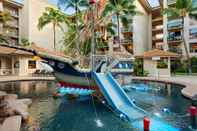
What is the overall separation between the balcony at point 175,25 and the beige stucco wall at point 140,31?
5611 mm

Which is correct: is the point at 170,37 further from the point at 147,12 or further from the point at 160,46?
the point at 147,12

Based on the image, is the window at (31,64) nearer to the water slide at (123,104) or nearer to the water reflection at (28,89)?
the water reflection at (28,89)

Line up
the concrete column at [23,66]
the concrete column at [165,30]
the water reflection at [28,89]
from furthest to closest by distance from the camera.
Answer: the concrete column at [165,30] → the concrete column at [23,66] → the water reflection at [28,89]

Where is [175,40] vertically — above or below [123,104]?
above

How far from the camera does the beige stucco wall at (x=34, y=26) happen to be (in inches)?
1752

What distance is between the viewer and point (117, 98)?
12.1 meters

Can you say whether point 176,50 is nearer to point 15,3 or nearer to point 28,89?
point 28,89

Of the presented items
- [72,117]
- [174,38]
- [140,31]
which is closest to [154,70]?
[174,38]

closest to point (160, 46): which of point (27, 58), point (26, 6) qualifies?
point (27, 58)

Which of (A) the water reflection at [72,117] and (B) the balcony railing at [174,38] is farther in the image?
(B) the balcony railing at [174,38]

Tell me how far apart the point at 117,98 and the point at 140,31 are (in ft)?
110

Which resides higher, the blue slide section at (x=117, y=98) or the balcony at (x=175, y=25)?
the balcony at (x=175, y=25)

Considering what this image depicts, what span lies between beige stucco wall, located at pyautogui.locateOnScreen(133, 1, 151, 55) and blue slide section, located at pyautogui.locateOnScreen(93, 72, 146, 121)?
99.1 ft

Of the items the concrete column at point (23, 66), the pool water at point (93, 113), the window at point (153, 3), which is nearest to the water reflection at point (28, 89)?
the pool water at point (93, 113)
